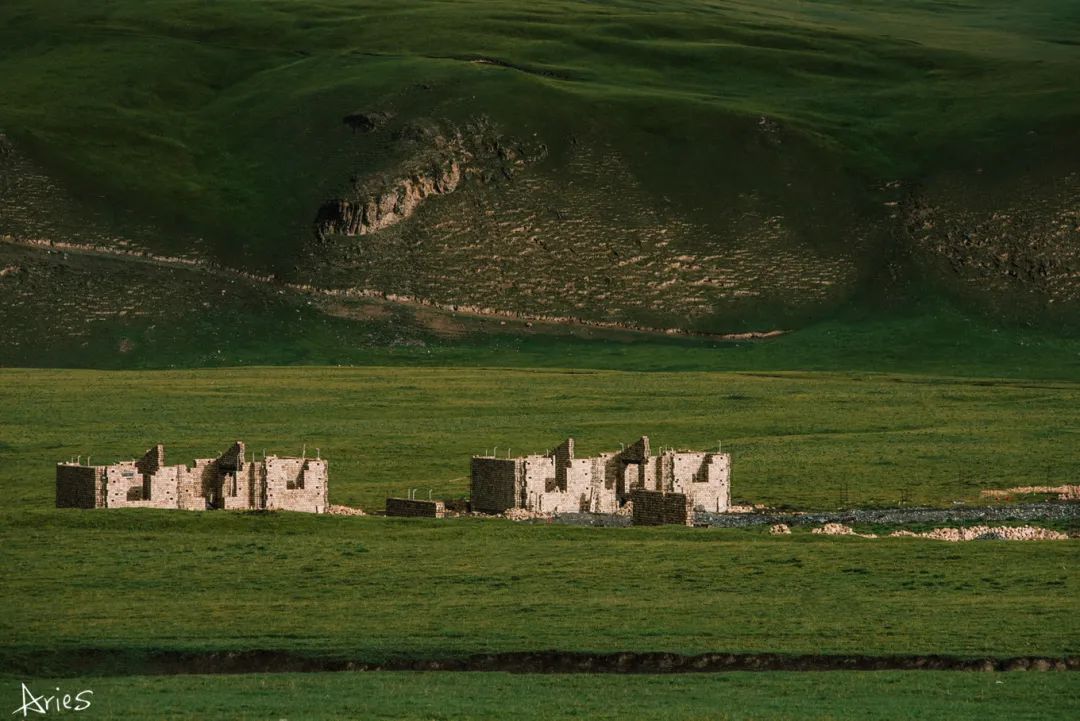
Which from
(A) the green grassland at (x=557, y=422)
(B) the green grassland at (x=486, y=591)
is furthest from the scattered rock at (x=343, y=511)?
(A) the green grassland at (x=557, y=422)

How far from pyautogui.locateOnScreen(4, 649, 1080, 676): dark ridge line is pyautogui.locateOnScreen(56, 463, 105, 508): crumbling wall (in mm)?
21720

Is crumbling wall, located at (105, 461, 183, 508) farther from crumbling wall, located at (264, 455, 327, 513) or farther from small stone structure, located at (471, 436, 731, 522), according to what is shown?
small stone structure, located at (471, 436, 731, 522)

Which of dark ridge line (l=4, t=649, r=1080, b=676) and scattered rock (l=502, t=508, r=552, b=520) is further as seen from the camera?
scattered rock (l=502, t=508, r=552, b=520)

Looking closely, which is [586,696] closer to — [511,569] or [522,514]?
[511,569]

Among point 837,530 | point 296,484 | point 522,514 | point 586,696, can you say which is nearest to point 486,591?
point 586,696

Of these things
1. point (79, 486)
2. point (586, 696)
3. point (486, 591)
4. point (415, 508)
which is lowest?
point (586, 696)

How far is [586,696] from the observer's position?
4162 centimetres

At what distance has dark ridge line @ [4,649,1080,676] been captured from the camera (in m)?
44.7

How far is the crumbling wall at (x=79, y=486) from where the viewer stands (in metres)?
66.6

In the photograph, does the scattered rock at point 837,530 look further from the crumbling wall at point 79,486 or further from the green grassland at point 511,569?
the crumbling wall at point 79,486

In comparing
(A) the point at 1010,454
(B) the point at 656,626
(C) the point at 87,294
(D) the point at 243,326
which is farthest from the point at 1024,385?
(B) the point at 656,626

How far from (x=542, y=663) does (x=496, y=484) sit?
25.6m

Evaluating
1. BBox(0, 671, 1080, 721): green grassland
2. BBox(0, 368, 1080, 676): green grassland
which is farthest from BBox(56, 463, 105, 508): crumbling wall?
BBox(0, 671, 1080, 721): green grassland

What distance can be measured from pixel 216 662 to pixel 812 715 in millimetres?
12480
